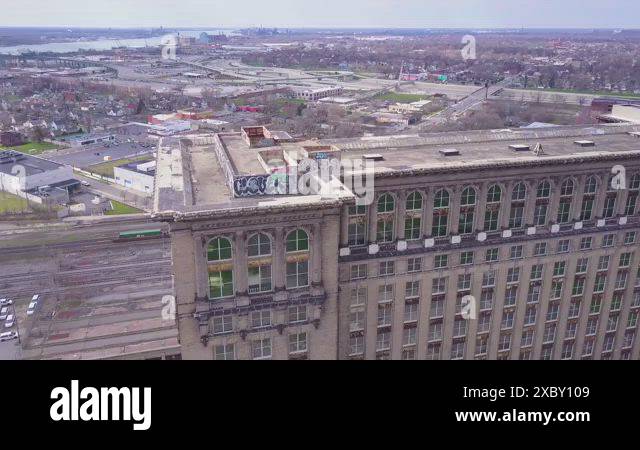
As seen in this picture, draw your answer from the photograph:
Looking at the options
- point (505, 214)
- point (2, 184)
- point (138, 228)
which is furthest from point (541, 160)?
point (2, 184)

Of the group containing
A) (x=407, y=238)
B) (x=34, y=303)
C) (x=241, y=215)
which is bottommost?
(x=34, y=303)

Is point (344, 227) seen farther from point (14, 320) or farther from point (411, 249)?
point (14, 320)

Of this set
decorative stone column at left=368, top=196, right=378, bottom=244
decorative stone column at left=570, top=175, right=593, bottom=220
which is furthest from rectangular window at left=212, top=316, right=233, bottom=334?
decorative stone column at left=570, top=175, right=593, bottom=220

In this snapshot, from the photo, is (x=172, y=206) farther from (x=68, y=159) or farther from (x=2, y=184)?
(x=68, y=159)

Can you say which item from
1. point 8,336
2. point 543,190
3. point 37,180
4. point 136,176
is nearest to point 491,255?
point 543,190

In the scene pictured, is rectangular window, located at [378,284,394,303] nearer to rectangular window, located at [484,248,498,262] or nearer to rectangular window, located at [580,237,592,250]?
rectangular window, located at [484,248,498,262]

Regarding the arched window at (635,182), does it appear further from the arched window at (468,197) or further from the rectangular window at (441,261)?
the rectangular window at (441,261)
